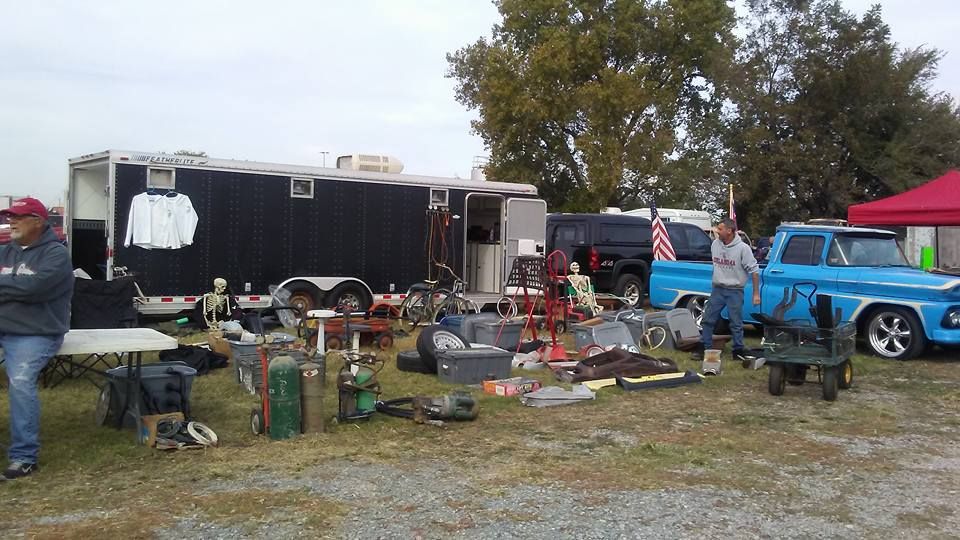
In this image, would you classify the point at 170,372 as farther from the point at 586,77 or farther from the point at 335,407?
the point at 586,77

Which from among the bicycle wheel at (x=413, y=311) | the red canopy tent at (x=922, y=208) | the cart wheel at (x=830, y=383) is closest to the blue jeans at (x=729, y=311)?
the cart wheel at (x=830, y=383)

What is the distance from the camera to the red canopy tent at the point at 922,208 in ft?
43.5

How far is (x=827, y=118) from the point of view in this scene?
25.6 m

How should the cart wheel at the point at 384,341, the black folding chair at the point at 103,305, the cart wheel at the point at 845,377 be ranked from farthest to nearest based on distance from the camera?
1. the cart wheel at the point at 384,341
2. the black folding chair at the point at 103,305
3. the cart wheel at the point at 845,377

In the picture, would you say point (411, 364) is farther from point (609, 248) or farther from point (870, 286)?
point (609, 248)

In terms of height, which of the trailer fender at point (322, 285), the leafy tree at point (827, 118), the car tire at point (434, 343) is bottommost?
the car tire at point (434, 343)

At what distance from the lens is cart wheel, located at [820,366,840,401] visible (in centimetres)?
764

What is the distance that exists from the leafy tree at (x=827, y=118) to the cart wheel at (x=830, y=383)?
18.8 meters

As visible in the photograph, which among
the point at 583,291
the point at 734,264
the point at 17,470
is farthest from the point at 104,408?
the point at 583,291

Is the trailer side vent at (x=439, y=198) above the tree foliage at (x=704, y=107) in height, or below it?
below

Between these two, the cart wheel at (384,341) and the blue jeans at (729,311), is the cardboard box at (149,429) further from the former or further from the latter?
the blue jeans at (729,311)

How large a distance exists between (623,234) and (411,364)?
26.5ft

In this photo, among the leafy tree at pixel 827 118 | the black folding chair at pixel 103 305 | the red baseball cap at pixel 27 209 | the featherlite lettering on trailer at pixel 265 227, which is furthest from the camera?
the leafy tree at pixel 827 118

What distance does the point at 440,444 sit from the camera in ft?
19.8
